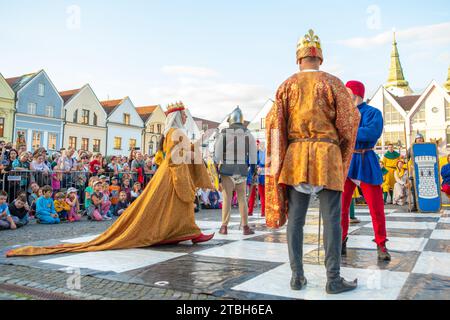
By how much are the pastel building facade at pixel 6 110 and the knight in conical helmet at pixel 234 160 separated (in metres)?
32.0

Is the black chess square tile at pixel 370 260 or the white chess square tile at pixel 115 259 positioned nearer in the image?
the black chess square tile at pixel 370 260

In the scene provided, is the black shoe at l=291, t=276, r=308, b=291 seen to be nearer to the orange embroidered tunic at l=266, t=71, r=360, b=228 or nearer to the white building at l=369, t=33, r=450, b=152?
the orange embroidered tunic at l=266, t=71, r=360, b=228

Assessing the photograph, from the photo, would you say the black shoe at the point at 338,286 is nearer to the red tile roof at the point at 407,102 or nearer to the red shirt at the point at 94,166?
the red shirt at the point at 94,166

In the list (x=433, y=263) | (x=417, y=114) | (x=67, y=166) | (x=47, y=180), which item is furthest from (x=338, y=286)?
(x=417, y=114)

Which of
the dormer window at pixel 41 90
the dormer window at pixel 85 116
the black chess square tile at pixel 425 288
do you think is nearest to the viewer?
the black chess square tile at pixel 425 288

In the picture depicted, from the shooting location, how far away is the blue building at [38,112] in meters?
34.1

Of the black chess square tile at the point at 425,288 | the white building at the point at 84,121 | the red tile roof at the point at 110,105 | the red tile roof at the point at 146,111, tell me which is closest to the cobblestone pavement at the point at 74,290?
the black chess square tile at the point at 425,288

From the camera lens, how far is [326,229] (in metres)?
2.66

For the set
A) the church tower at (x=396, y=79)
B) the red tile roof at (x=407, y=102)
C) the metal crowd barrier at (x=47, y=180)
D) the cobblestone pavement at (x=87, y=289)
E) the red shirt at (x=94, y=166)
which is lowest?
the cobblestone pavement at (x=87, y=289)

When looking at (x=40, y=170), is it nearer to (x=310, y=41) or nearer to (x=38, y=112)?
(x=310, y=41)

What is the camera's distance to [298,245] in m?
2.70

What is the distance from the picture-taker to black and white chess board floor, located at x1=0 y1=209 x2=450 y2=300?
2.65 meters
